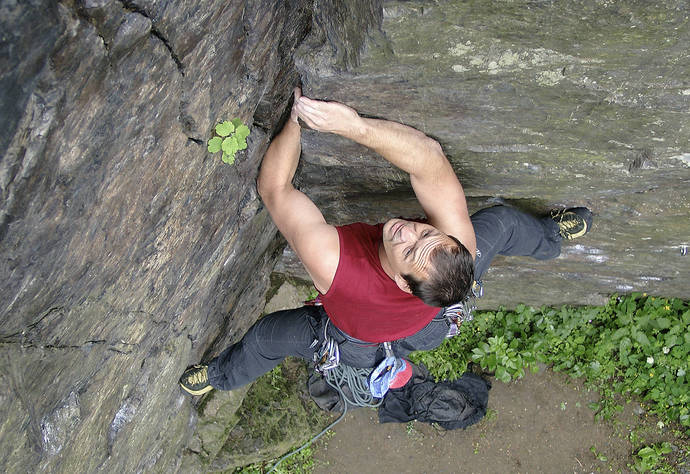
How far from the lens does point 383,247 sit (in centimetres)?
368

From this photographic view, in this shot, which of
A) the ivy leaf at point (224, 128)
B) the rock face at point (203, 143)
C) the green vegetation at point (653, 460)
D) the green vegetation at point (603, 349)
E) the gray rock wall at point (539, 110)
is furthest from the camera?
the green vegetation at point (603, 349)

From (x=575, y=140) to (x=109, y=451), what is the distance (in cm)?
365

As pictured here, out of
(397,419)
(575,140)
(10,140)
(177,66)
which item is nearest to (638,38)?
(575,140)

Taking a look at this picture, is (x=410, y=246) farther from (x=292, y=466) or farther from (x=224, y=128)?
(x=292, y=466)

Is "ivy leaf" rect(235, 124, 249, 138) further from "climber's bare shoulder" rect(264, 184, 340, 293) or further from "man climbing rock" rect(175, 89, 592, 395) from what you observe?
"climber's bare shoulder" rect(264, 184, 340, 293)

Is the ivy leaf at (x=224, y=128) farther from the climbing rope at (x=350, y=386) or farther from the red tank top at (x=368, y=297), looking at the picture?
the climbing rope at (x=350, y=386)

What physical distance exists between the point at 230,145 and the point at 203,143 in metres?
0.20

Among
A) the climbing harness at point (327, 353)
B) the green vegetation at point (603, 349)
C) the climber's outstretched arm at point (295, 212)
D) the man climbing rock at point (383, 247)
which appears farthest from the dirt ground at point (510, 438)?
the climber's outstretched arm at point (295, 212)

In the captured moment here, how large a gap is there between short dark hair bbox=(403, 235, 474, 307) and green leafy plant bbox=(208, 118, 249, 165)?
1.24m

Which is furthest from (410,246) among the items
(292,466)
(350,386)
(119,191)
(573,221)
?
(292,466)

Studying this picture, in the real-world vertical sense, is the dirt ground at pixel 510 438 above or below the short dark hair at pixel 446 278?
below

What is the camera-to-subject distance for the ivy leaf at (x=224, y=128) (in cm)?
324

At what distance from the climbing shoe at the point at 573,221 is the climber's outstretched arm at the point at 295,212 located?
1918 millimetres

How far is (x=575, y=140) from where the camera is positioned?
3.60 meters
